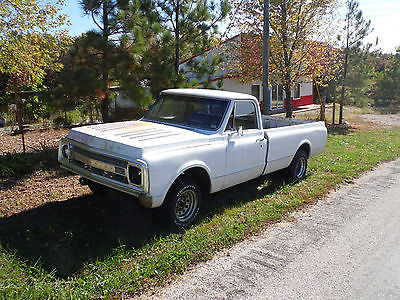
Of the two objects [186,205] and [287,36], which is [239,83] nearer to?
[287,36]

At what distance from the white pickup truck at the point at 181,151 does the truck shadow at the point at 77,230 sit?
417mm

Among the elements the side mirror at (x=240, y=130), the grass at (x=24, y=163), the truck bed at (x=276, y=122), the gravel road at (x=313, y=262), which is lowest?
the gravel road at (x=313, y=262)

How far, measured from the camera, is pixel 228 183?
217 inches

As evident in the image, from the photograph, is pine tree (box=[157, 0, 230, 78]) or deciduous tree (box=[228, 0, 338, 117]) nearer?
pine tree (box=[157, 0, 230, 78])

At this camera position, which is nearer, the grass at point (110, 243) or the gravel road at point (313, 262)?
the grass at point (110, 243)

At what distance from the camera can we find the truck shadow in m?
4.05

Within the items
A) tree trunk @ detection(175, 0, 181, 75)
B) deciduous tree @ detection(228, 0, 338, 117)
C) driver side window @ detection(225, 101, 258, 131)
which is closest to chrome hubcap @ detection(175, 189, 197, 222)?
driver side window @ detection(225, 101, 258, 131)

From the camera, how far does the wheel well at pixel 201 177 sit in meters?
4.91

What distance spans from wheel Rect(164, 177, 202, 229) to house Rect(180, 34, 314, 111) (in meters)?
6.06

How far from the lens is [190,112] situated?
5777 mm

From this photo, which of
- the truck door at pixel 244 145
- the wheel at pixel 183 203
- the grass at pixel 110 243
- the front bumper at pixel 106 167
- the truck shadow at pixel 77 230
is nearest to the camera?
the grass at pixel 110 243

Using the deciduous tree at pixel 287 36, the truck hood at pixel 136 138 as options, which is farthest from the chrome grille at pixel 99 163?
the deciduous tree at pixel 287 36

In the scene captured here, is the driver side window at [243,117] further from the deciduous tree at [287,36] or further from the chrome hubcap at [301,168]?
the deciduous tree at [287,36]

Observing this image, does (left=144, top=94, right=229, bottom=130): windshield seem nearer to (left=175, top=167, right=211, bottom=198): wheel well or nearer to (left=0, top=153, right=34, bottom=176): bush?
(left=175, top=167, right=211, bottom=198): wheel well
